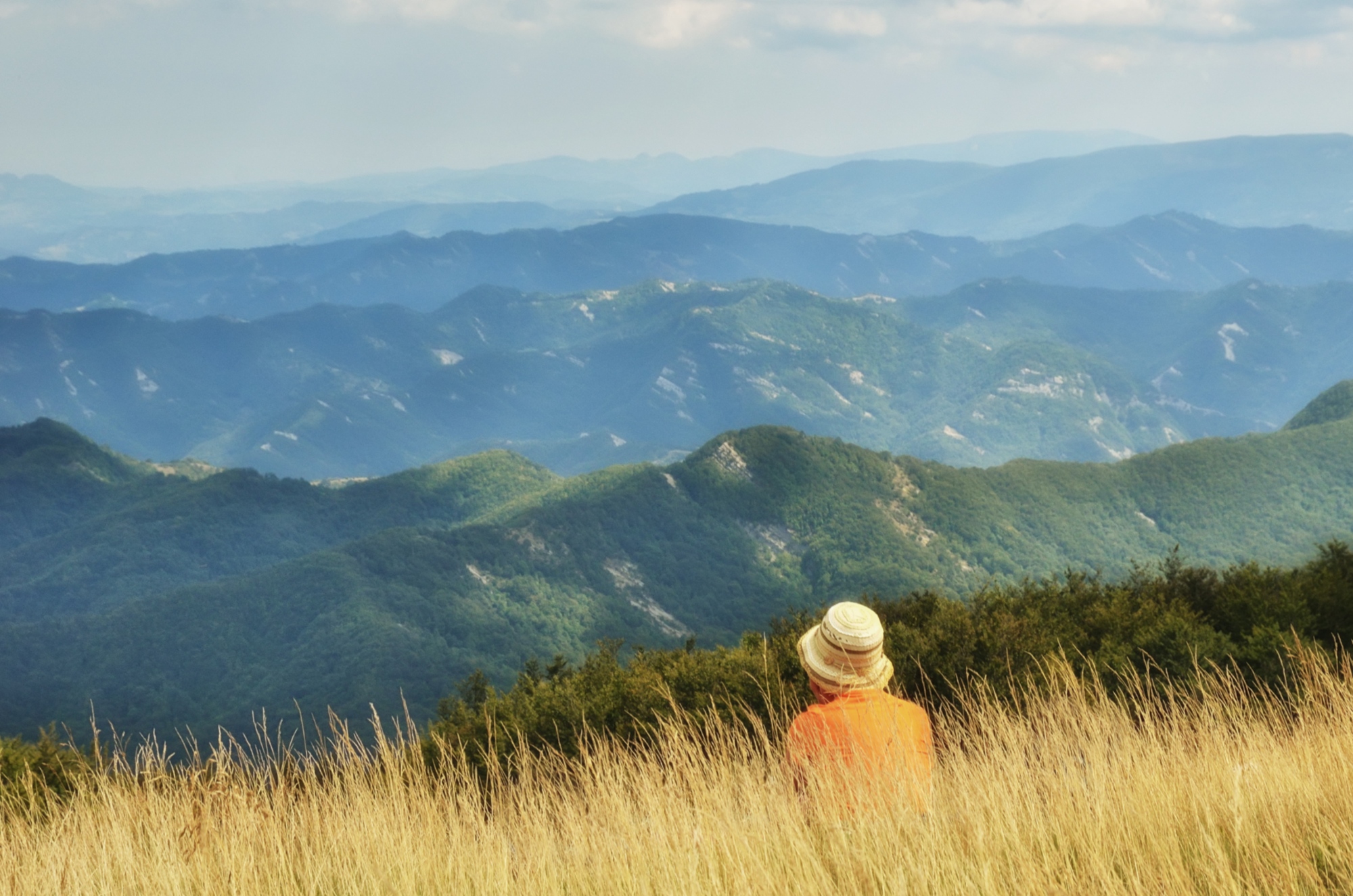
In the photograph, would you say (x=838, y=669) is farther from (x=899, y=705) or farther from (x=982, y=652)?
(x=982, y=652)

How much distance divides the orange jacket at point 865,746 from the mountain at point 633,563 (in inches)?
3941

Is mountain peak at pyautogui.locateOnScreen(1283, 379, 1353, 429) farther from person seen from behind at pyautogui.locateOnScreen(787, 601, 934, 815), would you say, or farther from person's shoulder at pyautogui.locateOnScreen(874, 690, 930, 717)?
person seen from behind at pyautogui.locateOnScreen(787, 601, 934, 815)

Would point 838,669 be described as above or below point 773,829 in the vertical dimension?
above

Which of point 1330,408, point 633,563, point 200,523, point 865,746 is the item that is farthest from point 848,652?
point 1330,408

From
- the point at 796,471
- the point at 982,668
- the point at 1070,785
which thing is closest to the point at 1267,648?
the point at 982,668

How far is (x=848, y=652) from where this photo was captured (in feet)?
20.1

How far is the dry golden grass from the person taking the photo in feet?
14.5

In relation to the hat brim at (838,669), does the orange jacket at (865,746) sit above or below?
below

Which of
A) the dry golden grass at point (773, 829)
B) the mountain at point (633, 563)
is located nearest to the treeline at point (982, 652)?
the dry golden grass at point (773, 829)

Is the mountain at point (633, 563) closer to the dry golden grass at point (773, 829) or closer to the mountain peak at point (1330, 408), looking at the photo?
the mountain peak at point (1330, 408)

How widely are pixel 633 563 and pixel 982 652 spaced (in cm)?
13210

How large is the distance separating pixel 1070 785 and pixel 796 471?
154m

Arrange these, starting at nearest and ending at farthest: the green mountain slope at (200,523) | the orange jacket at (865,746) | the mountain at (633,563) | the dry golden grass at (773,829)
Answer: the dry golden grass at (773,829) → the orange jacket at (865,746) → the mountain at (633,563) → the green mountain slope at (200,523)

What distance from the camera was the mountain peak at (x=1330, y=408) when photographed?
165 meters
